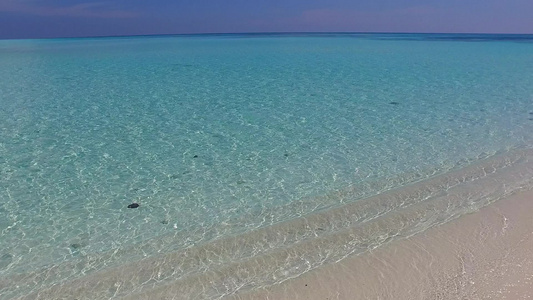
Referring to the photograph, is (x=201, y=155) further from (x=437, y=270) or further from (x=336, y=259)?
(x=437, y=270)

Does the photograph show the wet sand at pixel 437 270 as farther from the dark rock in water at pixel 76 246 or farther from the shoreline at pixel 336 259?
the dark rock in water at pixel 76 246

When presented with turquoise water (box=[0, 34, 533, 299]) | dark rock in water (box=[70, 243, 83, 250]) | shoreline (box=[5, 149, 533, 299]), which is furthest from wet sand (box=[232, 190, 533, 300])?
dark rock in water (box=[70, 243, 83, 250])

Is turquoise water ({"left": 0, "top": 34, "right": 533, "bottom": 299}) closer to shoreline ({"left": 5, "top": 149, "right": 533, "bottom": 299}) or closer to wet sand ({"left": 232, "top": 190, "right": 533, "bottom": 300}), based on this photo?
shoreline ({"left": 5, "top": 149, "right": 533, "bottom": 299})

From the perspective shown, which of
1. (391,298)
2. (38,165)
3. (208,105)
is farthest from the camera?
(208,105)

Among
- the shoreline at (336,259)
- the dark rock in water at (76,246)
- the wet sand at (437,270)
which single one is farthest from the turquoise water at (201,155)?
the wet sand at (437,270)

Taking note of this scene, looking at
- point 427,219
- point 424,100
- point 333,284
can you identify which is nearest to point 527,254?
point 427,219

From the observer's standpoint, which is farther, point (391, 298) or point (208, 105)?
point (208, 105)

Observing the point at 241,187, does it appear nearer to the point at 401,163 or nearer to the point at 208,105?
the point at 401,163
